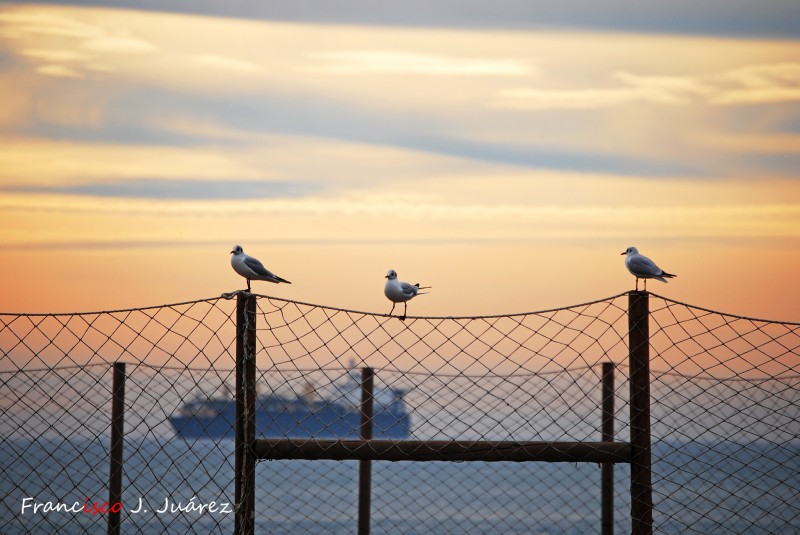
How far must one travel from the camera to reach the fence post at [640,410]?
489 centimetres

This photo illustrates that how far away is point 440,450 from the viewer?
5.00 m

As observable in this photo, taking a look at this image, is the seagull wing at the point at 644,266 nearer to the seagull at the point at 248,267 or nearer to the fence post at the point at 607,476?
the fence post at the point at 607,476

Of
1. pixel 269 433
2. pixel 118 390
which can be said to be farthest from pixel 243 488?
pixel 269 433

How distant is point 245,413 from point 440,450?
3.34ft

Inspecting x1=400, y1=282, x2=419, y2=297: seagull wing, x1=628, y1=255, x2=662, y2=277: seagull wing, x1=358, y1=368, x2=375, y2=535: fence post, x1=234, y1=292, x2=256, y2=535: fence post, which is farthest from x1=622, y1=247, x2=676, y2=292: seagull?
x1=234, y1=292, x2=256, y2=535: fence post

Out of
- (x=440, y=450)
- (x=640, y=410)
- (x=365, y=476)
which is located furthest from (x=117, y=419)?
(x=640, y=410)

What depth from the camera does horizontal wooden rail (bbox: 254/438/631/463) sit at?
195 inches

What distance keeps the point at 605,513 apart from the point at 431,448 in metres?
4.92

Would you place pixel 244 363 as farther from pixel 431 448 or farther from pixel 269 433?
pixel 269 433

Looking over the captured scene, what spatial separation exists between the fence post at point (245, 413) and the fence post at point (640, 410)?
76.4 inches

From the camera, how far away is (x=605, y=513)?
9.33m

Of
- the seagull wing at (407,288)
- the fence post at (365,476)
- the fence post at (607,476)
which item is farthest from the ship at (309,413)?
the fence post at (607,476)

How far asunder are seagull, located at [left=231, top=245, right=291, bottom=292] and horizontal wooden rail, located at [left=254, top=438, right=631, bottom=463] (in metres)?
4.92

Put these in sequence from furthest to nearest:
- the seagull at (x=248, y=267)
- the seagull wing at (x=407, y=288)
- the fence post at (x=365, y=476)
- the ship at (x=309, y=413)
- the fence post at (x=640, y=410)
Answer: the seagull at (x=248, y=267)
the seagull wing at (x=407, y=288)
the fence post at (x=365, y=476)
the ship at (x=309, y=413)
the fence post at (x=640, y=410)
